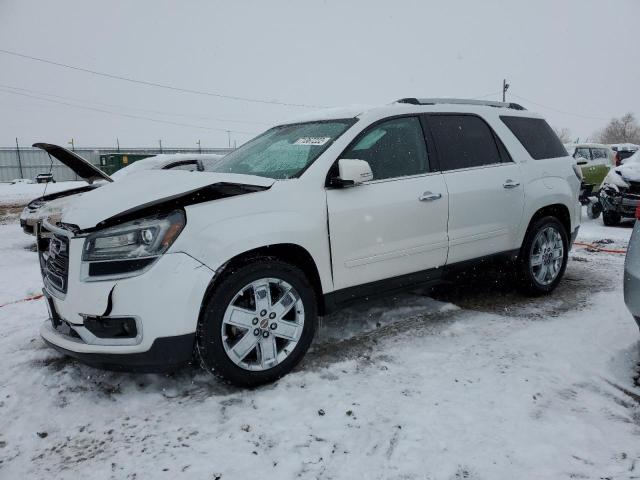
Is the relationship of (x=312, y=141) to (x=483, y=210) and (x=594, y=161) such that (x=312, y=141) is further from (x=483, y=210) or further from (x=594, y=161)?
(x=594, y=161)

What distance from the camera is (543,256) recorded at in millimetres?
4555

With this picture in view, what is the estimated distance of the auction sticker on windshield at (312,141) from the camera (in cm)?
336

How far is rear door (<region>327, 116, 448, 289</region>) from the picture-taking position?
10.4ft

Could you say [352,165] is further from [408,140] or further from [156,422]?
[156,422]

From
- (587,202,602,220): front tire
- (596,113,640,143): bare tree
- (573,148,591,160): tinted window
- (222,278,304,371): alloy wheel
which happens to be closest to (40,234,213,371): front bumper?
(222,278,304,371): alloy wheel

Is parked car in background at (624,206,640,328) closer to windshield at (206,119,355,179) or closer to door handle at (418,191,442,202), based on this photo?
door handle at (418,191,442,202)

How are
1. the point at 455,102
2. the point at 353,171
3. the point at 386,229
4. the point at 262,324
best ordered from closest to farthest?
the point at 262,324 → the point at 353,171 → the point at 386,229 → the point at 455,102

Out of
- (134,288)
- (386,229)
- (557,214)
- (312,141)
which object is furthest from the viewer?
(557,214)

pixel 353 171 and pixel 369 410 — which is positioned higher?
pixel 353 171

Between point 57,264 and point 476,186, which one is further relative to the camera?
point 476,186

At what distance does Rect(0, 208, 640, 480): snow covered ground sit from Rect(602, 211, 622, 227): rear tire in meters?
6.84

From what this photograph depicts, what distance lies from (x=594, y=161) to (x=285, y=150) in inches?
499

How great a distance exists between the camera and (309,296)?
3012 mm

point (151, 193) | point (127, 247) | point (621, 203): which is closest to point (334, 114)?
point (151, 193)
